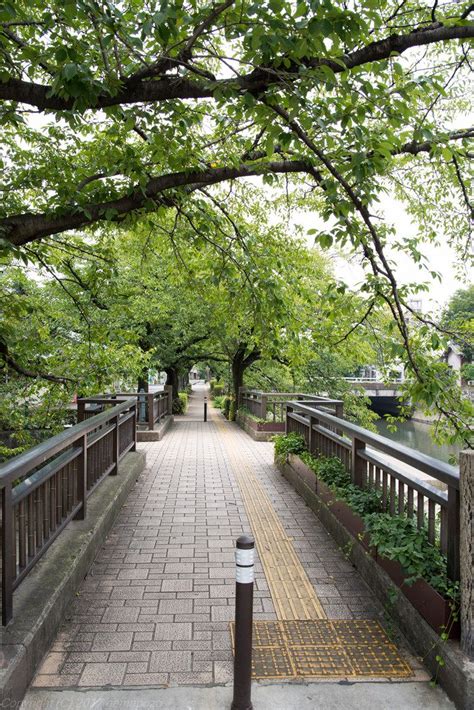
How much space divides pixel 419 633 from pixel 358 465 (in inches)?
84.0

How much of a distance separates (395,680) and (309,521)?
321 cm

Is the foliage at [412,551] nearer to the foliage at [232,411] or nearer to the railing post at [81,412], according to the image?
the railing post at [81,412]

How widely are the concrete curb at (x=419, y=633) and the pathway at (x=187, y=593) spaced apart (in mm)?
90

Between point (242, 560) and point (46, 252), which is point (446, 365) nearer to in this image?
point (242, 560)

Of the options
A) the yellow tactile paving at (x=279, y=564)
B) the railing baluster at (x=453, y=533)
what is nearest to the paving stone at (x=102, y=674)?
the yellow tactile paving at (x=279, y=564)

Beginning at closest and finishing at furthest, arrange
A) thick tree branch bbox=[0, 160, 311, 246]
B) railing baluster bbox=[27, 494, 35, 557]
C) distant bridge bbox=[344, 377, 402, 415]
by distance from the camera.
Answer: railing baluster bbox=[27, 494, 35, 557] → thick tree branch bbox=[0, 160, 311, 246] → distant bridge bbox=[344, 377, 402, 415]

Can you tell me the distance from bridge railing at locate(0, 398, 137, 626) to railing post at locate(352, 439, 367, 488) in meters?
2.71

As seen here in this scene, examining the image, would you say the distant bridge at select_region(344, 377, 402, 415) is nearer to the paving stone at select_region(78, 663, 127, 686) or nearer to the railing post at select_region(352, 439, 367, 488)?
the railing post at select_region(352, 439, 367, 488)

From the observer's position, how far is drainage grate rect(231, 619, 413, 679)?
118 inches

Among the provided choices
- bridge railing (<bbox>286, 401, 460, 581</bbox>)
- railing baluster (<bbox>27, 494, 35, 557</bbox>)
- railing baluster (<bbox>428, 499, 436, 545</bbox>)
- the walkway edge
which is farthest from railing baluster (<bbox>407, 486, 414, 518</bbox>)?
railing baluster (<bbox>27, 494, 35, 557</bbox>)

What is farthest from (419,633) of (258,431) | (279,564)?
(258,431)

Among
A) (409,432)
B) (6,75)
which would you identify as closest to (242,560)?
(6,75)

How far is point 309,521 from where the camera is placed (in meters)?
6.13

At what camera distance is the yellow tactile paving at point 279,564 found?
386 centimetres
